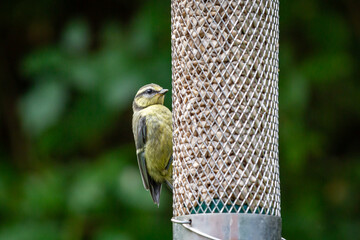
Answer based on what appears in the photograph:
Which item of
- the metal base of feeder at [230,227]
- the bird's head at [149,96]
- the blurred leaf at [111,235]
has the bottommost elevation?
the blurred leaf at [111,235]

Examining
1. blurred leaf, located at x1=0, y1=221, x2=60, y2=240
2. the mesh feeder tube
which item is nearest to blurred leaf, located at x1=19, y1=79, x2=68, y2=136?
blurred leaf, located at x1=0, y1=221, x2=60, y2=240

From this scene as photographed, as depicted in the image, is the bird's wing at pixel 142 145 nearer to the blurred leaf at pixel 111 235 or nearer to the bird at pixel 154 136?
the bird at pixel 154 136

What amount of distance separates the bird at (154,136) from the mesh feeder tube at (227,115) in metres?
1.25

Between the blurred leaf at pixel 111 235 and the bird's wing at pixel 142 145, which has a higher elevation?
the bird's wing at pixel 142 145

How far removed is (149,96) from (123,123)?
2.66 m

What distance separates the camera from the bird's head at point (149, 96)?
516cm

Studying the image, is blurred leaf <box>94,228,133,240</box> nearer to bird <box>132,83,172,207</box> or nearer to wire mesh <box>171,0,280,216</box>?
bird <box>132,83,172,207</box>

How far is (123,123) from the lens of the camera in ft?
25.7

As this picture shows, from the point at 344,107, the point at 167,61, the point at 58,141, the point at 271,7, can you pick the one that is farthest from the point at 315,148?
the point at 271,7

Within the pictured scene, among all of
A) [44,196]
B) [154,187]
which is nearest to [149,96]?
[154,187]

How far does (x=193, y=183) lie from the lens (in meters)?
3.83

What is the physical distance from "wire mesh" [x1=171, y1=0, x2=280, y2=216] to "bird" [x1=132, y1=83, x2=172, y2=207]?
1248 mm

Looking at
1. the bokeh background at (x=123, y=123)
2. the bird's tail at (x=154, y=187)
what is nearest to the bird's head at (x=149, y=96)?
the bird's tail at (x=154, y=187)

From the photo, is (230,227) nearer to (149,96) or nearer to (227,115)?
(227,115)
